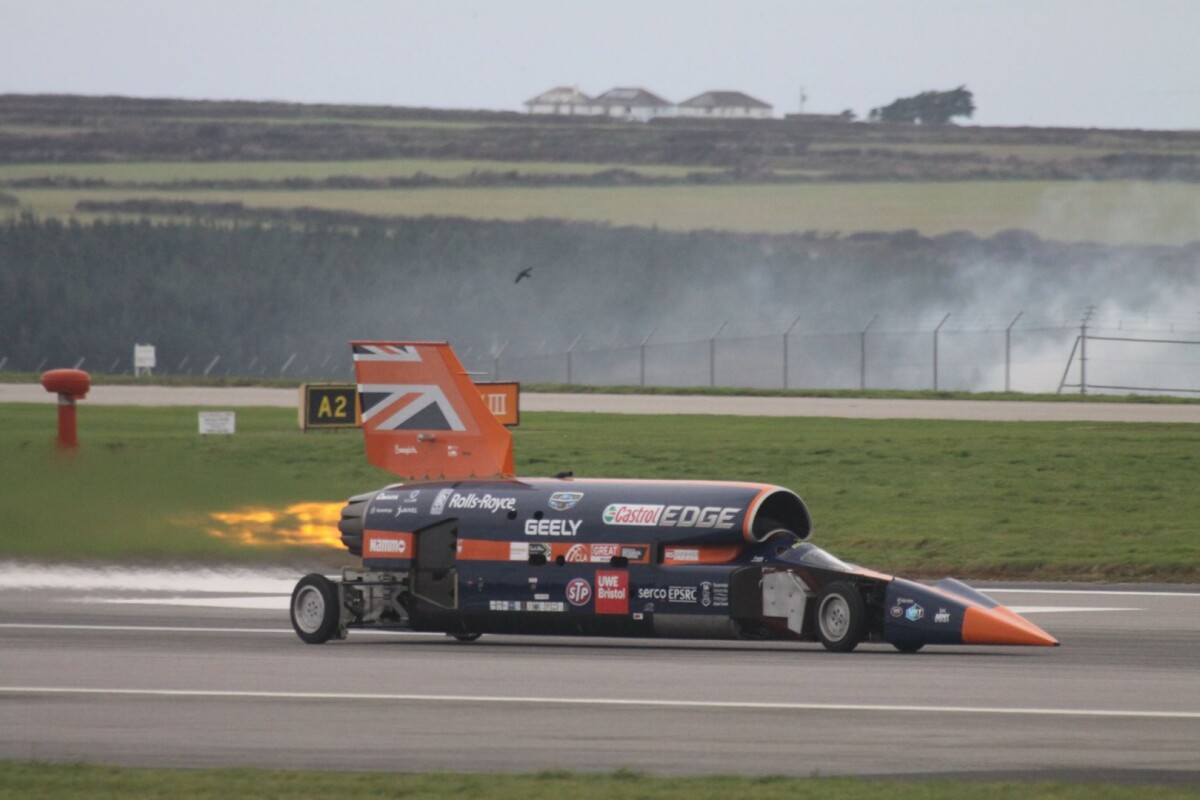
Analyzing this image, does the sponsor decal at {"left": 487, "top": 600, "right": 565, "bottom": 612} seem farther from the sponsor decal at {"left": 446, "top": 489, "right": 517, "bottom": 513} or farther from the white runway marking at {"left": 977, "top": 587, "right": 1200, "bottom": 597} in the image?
the white runway marking at {"left": 977, "top": 587, "right": 1200, "bottom": 597}

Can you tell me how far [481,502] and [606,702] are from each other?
4.92m

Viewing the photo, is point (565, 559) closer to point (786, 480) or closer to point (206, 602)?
point (206, 602)

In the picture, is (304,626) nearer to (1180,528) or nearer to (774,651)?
(774,651)

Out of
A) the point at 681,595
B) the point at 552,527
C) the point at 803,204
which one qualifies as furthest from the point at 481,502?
the point at 803,204

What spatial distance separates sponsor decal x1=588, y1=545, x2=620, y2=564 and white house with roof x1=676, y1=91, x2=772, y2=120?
124 meters

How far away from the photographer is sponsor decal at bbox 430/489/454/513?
1886 cm

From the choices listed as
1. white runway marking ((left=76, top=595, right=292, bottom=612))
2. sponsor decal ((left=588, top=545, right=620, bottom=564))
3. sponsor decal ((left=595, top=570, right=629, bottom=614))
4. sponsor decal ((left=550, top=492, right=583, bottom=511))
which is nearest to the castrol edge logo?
sponsor decal ((left=588, top=545, right=620, bottom=564))

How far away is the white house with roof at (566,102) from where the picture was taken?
133625mm

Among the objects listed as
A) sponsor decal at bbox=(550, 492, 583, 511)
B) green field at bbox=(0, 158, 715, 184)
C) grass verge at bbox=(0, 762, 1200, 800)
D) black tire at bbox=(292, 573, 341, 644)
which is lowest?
grass verge at bbox=(0, 762, 1200, 800)

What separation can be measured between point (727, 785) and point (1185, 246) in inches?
2956

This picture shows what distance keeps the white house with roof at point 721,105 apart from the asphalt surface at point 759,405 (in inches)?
3335

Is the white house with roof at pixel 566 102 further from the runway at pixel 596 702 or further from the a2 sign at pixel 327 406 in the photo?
the runway at pixel 596 702

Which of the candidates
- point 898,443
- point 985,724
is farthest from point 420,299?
point 985,724

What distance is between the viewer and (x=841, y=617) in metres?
17.1
